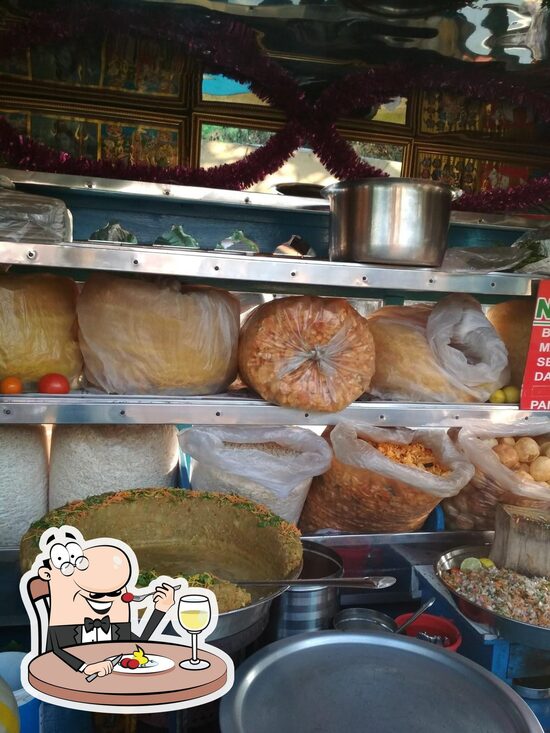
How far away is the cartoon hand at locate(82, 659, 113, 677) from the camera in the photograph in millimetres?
636

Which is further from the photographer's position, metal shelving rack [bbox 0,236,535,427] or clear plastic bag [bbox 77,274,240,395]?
clear plastic bag [bbox 77,274,240,395]

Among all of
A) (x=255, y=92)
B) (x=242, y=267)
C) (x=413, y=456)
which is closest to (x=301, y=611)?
(x=413, y=456)

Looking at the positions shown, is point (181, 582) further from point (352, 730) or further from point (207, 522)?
point (207, 522)

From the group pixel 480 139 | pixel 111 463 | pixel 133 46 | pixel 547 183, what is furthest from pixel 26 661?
pixel 480 139

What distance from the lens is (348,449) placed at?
1.84 metres

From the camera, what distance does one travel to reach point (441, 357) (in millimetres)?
1974

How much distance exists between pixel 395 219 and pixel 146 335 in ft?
2.72

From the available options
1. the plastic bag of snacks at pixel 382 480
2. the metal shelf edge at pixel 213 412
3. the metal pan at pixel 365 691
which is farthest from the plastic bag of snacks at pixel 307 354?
the metal pan at pixel 365 691

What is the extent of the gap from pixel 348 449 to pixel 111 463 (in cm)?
75

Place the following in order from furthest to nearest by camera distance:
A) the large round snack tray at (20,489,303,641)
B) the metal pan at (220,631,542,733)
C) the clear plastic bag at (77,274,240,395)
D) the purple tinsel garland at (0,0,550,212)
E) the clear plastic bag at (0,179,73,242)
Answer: the purple tinsel garland at (0,0,550,212) < the clear plastic bag at (77,274,240,395) < the clear plastic bag at (0,179,73,242) < the large round snack tray at (20,489,303,641) < the metal pan at (220,631,542,733)

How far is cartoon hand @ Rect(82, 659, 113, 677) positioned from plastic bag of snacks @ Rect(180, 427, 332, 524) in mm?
1149

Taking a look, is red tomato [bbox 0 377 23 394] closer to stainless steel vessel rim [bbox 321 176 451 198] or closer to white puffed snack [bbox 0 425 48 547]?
white puffed snack [bbox 0 425 48 547]

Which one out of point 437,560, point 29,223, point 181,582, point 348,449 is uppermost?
point 29,223

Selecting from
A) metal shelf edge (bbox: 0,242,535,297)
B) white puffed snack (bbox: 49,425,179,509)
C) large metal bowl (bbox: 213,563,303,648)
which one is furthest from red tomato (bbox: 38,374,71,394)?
large metal bowl (bbox: 213,563,303,648)
